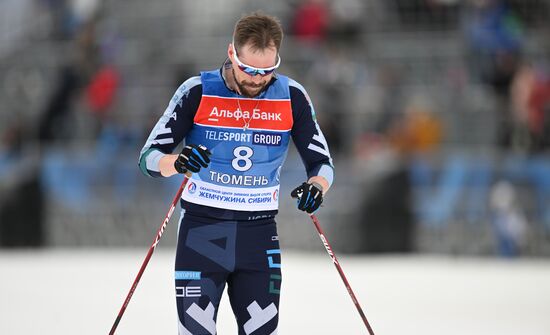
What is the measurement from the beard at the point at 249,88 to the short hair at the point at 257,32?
0.19 meters

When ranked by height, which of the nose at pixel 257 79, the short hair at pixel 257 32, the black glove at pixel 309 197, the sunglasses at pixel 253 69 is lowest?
the black glove at pixel 309 197

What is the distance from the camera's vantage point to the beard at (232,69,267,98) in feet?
16.8

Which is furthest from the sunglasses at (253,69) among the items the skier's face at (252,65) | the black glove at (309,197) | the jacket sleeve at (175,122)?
the black glove at (309,197)

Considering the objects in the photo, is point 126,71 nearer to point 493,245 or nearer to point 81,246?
point 81,246

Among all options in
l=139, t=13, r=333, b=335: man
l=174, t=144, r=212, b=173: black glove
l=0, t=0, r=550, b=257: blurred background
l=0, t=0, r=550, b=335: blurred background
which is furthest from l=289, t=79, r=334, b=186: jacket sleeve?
l=0, t=0, r=550, b=257: blurred background

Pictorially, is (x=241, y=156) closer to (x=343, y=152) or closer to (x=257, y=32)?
(x=257, y=32)

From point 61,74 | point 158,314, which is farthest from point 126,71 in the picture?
point 158,314

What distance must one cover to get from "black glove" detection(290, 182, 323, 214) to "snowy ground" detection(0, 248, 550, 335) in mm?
3372

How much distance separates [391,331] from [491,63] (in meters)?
7.02

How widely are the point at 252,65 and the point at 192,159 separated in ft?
1.75

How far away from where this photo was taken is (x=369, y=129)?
14.8m

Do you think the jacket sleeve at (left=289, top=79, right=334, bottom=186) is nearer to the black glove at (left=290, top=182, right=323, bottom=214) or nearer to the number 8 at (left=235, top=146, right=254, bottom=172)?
the black glove at (left=290, top=182, right=323, bottom=214)

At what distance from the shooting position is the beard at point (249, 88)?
5109 millimetres

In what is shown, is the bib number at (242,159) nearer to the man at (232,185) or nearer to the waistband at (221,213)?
the man at (232,185)
